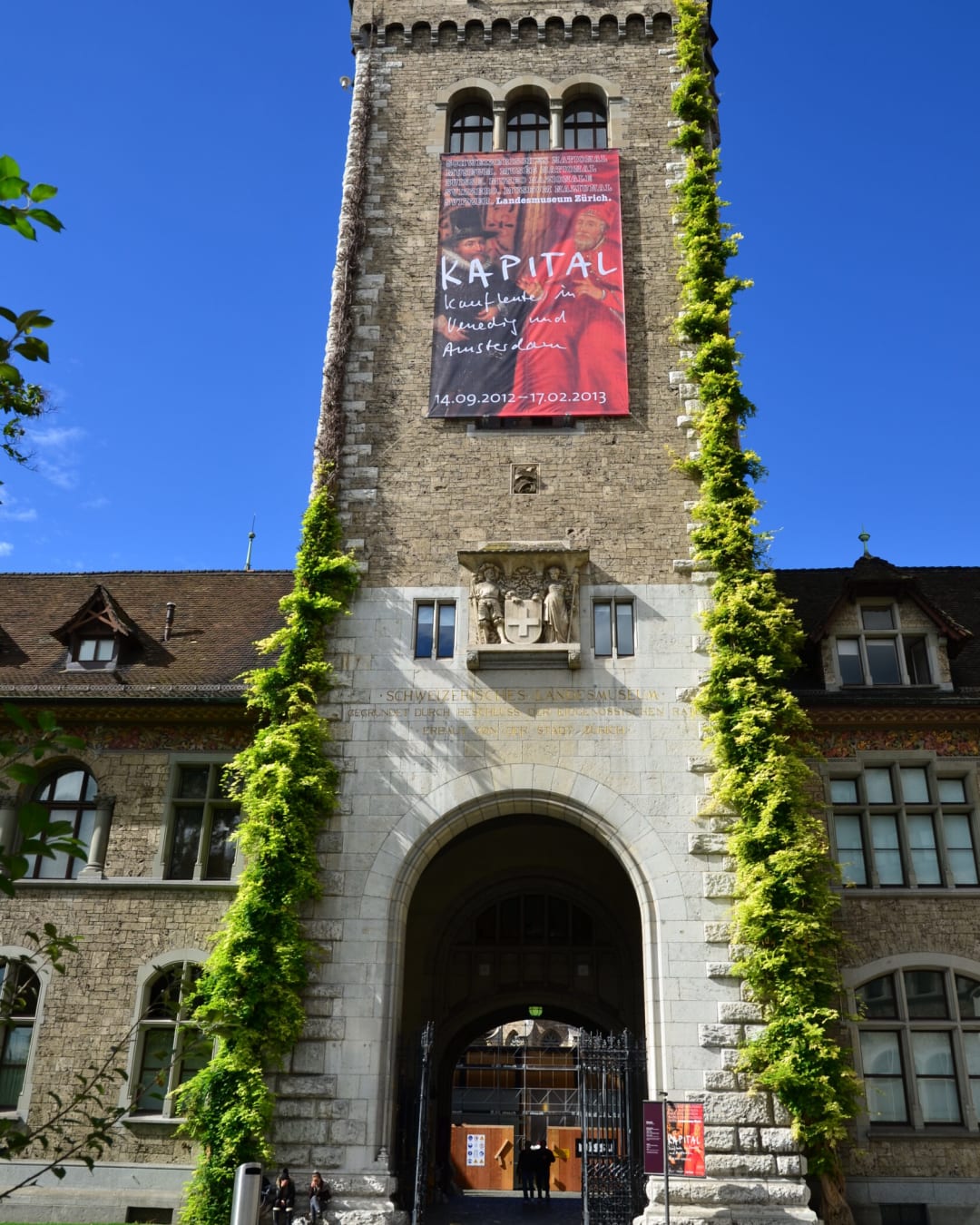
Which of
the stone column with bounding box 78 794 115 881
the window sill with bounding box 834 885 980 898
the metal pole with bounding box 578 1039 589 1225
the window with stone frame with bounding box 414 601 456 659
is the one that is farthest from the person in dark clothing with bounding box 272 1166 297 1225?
the window sill with bounding box 834 885 980 898

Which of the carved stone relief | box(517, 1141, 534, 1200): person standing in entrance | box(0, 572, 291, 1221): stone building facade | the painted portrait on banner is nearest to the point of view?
box(0, 572, 291, 1221): stone building facade

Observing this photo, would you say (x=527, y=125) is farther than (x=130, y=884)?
Yes

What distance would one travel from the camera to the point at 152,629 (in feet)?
77.9

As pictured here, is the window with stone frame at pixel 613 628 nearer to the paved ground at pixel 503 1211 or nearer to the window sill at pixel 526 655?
the window sill at pixel 526 655

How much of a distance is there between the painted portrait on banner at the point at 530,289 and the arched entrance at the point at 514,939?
8.38 m

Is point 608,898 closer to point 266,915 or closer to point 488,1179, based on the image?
point 266,915

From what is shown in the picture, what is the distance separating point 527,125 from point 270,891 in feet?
56.1

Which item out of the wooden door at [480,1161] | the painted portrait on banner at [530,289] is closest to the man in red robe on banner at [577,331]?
the painted portrait on banner at [530,289]

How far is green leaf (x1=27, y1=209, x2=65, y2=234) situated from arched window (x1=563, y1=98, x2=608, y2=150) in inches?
859

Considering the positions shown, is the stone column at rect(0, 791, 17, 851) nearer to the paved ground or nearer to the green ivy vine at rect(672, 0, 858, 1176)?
the paved ground

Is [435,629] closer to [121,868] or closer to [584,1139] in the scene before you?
[121,868]

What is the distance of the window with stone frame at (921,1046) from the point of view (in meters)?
17.8

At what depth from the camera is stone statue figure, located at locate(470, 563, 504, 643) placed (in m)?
19.1

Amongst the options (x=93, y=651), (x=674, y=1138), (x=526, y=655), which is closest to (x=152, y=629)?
(x=93, y=651)
